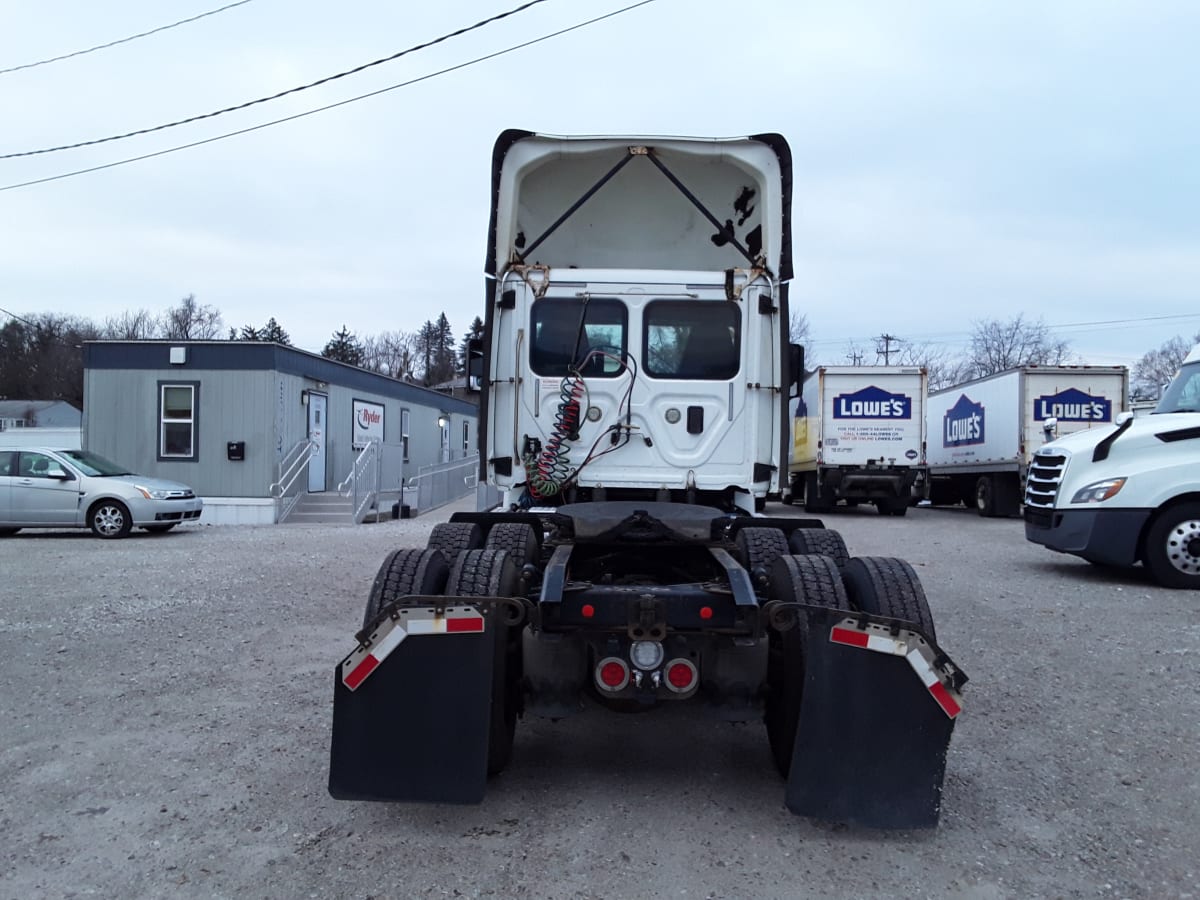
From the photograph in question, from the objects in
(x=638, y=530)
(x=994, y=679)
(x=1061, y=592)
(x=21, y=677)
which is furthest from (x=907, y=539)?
(x=21, y=677)

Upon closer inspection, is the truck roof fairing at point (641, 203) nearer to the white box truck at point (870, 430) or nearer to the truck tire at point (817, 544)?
the truck tire at point (817, 544)

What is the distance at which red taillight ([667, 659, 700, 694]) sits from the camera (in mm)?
3650

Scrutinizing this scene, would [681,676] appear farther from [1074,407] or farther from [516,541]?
[1074,407]

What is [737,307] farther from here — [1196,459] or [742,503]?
[1196,459]

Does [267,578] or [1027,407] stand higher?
[1027,407]

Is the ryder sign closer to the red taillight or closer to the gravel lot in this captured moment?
the gravel lot

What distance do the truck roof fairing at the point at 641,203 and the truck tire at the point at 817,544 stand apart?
2052mm

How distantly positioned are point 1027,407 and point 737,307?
15151 millimetres

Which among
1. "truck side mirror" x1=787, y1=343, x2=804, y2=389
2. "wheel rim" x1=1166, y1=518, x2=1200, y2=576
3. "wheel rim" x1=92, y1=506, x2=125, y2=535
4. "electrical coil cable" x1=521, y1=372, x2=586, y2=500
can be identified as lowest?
"wheel rim" x1=92, y1=506, x2=125, y2=535

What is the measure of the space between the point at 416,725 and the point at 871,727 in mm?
1715

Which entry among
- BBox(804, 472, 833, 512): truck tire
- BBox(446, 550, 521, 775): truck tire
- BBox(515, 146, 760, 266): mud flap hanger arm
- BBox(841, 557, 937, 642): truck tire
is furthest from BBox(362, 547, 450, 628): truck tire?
BBox(804, 472, 833, 512): truck tire

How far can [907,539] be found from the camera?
15031 mm

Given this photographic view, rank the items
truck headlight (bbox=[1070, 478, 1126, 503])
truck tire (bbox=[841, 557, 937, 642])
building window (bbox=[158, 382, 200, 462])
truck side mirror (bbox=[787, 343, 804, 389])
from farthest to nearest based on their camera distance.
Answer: building window (bbox=[158, 382, 200, 462]), truck headlight (bbox=[1070, 478, 1126, 503]), truck side mirror (bbox=[787, 343, 804, 389]), truck tire (bbox=[841, 557, 937, 642])

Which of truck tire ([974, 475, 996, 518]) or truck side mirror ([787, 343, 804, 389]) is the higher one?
truck side mirror ([787, 343, 804, 389])
